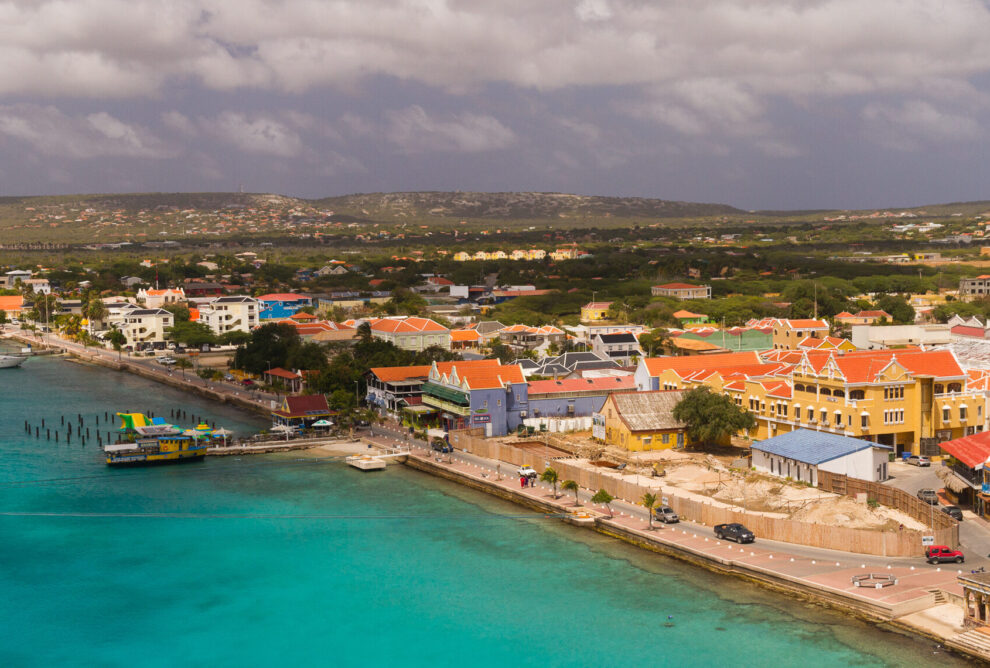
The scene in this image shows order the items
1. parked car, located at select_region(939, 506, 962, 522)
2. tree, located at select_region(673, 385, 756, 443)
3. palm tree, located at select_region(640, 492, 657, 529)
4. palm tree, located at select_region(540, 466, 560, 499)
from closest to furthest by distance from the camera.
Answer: parked car, located at select_region(939, 506, 962, 522) → palm tree, located at select_region(640, 492, 657, 529) → palm tree, located at select_region(540, 466, 560, 499) → tree, located at select_region(673, 385, 756, 443)

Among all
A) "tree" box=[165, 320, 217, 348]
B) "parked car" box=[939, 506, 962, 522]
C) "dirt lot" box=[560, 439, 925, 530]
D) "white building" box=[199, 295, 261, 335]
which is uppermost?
"white building" box=[199, 295, 261, 335]

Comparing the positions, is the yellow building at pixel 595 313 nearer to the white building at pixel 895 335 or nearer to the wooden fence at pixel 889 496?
the white building at pixel 895 335

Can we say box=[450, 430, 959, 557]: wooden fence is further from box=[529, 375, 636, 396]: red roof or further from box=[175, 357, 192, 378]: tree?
box=[175, 357, 192, 378]: tree

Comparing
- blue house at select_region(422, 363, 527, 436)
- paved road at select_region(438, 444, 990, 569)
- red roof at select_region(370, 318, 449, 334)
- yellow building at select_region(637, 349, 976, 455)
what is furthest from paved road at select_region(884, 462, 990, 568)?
red roof at select_region(370, 318, 449, 334)

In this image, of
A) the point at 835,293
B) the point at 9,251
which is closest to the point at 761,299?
the point at 835,293

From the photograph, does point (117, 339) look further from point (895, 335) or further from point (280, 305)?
point (895, 335)

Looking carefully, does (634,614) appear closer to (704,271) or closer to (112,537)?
(112,537)

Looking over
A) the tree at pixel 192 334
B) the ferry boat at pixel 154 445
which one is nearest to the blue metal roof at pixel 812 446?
the ferry boat at pixel 154 445
